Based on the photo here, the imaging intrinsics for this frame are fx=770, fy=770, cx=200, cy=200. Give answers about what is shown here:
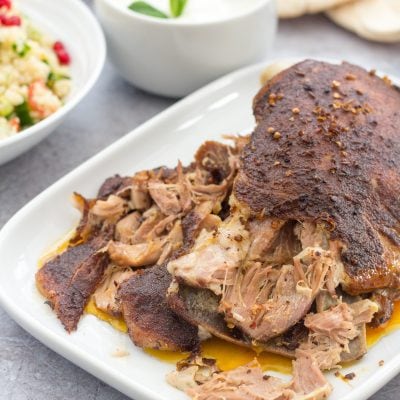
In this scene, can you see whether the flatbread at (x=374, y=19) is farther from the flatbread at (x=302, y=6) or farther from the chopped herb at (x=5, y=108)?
the chopped herb at (x=5, y=108)

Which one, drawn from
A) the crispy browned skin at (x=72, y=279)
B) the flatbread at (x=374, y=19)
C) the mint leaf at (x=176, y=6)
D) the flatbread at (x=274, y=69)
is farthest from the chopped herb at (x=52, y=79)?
the flatbread at (x=374, y=19)

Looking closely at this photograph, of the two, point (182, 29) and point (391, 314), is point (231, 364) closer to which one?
point (391, 314)

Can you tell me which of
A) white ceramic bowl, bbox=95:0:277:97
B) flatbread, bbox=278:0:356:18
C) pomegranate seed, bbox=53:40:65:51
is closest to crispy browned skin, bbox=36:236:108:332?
white ceramic bowl, bbox=95:0:277:97

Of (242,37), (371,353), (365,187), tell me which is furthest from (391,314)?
(242,37)

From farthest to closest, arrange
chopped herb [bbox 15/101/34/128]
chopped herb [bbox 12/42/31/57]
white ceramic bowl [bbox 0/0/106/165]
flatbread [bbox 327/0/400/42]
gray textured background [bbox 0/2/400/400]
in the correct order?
flatbread [bbox 327/0/400/42]
chopped herb [bbox 12/42/31/57]
chopped herb [bbox 15/101/34/128]
white ceramic bowl [bbox 0/0/106/165]
gray textured background [bbox 0/2/400/400]

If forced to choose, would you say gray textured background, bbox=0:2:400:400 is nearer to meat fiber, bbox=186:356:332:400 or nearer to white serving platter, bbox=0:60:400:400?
white serving platter, bbox=0:60:400:400

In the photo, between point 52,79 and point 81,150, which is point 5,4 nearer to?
Result: point 52,79
